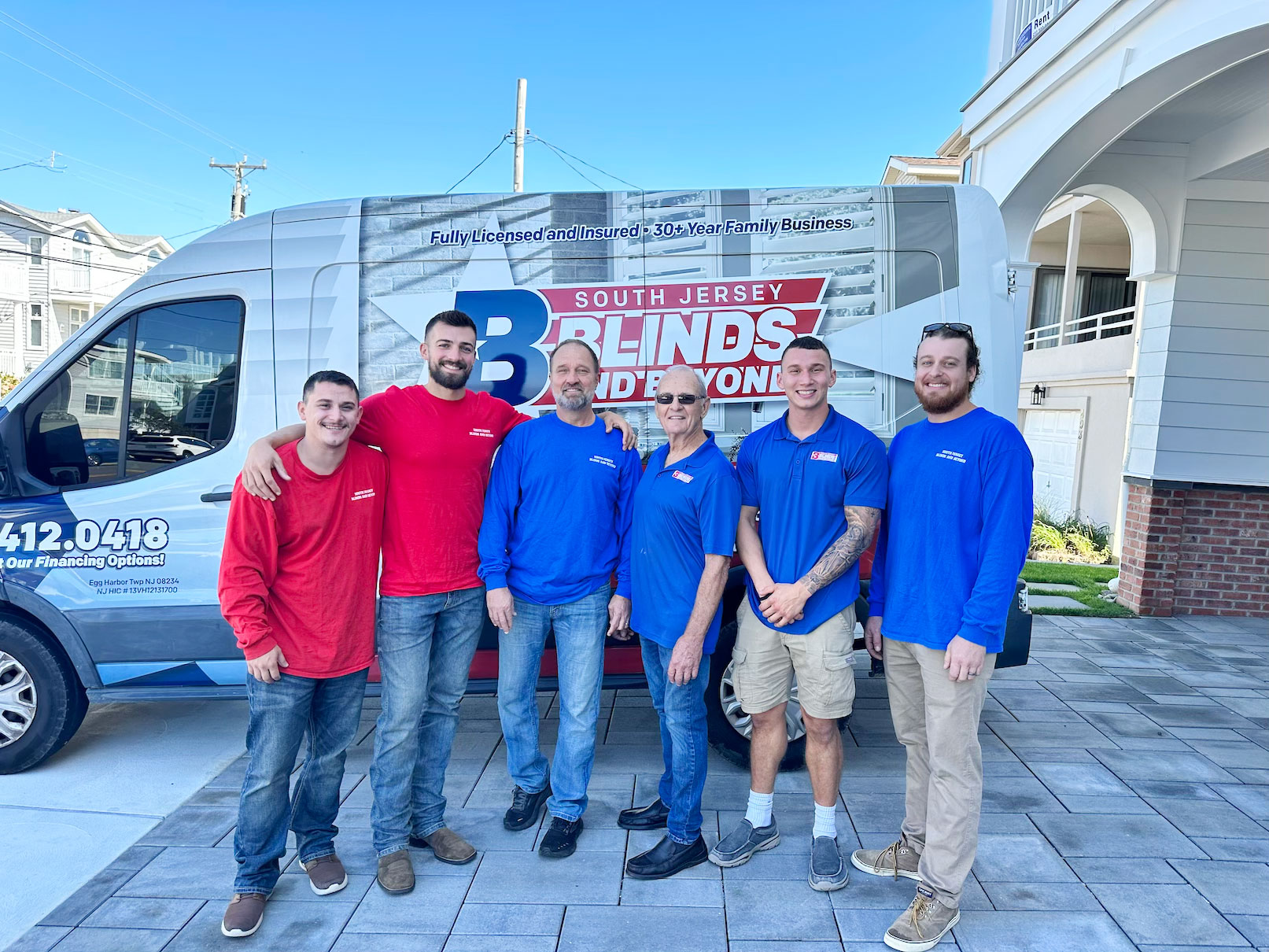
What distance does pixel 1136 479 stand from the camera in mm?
7078

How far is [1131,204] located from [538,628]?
22.4 feet

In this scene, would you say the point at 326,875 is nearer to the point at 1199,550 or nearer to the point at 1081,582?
the point at 1199,550

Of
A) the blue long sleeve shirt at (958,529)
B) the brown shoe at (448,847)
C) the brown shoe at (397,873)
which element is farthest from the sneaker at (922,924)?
the brown shoe at (397,873)

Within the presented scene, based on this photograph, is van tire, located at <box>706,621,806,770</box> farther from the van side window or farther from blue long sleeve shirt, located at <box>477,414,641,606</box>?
the van side window

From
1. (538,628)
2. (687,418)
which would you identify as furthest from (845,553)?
(538,628)

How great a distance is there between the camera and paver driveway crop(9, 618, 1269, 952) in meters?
2.59

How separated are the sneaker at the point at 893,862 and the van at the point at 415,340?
2.58 ft

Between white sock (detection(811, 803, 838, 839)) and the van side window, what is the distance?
301 cm

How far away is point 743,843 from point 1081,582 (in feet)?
22.4

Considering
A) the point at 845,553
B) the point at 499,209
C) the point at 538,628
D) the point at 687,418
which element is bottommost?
the point at 538,628

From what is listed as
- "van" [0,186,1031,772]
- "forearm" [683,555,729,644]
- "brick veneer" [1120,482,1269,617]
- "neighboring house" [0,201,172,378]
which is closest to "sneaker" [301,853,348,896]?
"van" [0,186,1031,772]

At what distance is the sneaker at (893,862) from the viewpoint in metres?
2.90

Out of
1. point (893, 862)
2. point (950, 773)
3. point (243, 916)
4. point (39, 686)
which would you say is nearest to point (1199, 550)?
point (893, 862)

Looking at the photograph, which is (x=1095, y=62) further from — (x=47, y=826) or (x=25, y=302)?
(x=25, y=302)
